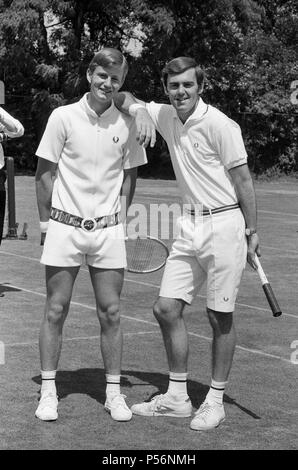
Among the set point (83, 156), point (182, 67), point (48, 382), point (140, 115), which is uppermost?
point (182, 67)

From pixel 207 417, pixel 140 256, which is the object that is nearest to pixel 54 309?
pixel 207 417

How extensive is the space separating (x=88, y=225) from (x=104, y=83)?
87 cm

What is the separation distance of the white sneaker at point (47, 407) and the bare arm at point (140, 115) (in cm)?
164

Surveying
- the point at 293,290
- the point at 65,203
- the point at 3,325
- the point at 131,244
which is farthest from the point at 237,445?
the point at 293,290

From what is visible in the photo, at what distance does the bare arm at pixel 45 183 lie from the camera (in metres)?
5.86

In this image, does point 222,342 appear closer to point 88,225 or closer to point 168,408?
point 168,408

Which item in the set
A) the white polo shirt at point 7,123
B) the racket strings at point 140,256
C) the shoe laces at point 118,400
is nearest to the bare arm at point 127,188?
the shoe laces at point 118,400

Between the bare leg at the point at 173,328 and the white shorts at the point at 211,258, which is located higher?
the white shorts at the point at 211,258

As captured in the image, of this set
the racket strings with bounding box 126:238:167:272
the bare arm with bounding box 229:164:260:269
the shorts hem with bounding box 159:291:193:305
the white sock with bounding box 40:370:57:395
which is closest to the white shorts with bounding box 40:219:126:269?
the shorts hem with bounding box 159:291:193:305

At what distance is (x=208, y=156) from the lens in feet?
18.7

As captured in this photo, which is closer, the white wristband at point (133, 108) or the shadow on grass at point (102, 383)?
the white wristband at point (133, 108)

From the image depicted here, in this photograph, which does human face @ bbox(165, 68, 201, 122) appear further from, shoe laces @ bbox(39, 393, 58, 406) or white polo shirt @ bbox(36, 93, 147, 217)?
shoe laces @ bbox(39, 393, 58, 406)

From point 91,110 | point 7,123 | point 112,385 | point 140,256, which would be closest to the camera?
point 91,110

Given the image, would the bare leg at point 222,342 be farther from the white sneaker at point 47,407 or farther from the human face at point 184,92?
the human face at point 184,92
